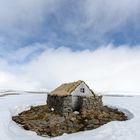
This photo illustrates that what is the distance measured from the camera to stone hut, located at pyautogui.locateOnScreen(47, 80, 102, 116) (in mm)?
43281

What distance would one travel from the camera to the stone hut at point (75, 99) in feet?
142

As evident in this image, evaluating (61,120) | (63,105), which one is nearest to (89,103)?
(63,105)

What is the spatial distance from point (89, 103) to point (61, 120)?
19.3 feet

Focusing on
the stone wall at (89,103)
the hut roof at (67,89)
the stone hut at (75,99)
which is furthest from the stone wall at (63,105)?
the stone wall at (89,103)

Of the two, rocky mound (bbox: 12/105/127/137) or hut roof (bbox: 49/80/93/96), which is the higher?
hut roof (bbox: 49/80/93/96)

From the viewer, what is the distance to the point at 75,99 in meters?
44.9

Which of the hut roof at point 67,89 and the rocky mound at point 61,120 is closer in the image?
the rocky mound at point 61,120

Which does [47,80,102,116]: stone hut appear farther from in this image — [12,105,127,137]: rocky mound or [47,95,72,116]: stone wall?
[12,105,127,137]: rocky mound

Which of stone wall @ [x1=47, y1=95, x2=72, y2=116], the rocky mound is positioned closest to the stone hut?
stone wall @ [x1=47, y1=95, x2=72, y2=116]

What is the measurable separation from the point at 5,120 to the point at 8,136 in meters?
5.40

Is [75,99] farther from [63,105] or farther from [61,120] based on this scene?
[61,120]

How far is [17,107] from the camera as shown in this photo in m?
48.1

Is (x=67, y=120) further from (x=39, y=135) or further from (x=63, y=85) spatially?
(x=63, y=85)

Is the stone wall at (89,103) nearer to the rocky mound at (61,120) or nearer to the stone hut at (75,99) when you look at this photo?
the stone hut at (75,99)
